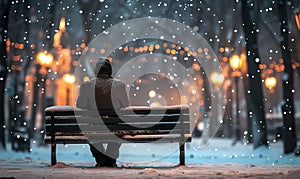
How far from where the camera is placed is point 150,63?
38062 millimetres

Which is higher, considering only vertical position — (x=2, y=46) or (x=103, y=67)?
(x=2, y=46)

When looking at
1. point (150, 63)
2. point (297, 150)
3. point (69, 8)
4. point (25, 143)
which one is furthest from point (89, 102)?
point (150, 63)

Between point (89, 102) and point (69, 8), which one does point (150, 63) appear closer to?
point (69, 8)

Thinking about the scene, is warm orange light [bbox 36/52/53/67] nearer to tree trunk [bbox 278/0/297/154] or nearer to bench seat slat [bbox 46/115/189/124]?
tree trunk [bbox 278/0/297/154]

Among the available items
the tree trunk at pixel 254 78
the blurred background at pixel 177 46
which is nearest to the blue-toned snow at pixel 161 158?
the tree trunk at pixel 254 78

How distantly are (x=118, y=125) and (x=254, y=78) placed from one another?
8214 millimetres

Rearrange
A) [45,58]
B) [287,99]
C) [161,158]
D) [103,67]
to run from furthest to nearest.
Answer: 1. [45,58]
2. [287,99]
3. [161,158]
4. [103,67]

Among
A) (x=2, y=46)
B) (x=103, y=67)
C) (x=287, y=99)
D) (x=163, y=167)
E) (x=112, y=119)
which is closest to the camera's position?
(x=112, y=119)

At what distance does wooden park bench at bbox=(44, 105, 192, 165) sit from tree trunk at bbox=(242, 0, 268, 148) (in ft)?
23.5

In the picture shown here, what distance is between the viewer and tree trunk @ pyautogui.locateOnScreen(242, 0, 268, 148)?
16.1 meters

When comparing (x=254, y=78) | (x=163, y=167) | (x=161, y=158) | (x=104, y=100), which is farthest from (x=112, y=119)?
(x=254, y=78)

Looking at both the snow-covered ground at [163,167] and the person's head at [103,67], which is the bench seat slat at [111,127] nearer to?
the snow-covered ground at [163,167]

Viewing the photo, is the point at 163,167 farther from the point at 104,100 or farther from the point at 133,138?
the point at 104,100

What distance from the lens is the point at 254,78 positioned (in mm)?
16312
